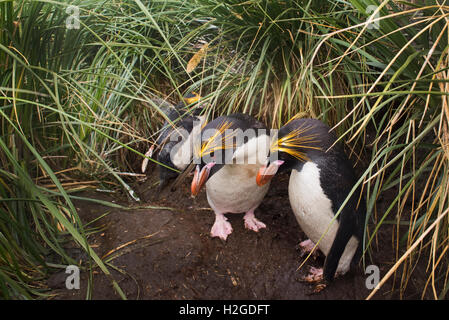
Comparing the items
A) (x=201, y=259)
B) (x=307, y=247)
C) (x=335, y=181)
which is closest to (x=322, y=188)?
(x=335, y=181)

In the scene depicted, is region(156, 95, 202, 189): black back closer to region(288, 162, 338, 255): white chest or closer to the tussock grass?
the tussock grass

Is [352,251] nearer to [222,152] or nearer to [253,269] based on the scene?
[253,269]

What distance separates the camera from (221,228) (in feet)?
6.22

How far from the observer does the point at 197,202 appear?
2.23m

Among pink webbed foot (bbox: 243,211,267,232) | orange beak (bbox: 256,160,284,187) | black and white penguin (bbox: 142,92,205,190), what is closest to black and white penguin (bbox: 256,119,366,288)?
orange beak (bbox: 256,160,284,187)

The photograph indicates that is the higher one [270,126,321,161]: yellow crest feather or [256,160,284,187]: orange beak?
[270,126,321,161]: yellow crest feather

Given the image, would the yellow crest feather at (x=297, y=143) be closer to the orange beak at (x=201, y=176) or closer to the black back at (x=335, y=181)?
the black back at (x=335, y=181)

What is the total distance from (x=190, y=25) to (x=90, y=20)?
2.01ft

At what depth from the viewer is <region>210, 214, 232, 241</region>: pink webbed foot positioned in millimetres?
1870

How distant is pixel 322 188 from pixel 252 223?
1.58 ft

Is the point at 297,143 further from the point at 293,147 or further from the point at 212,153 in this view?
the point at 212,153

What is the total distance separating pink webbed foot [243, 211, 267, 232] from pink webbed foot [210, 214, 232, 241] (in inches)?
3.5

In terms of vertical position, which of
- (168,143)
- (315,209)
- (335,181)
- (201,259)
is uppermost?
(335,181)

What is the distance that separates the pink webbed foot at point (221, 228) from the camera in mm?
1870
